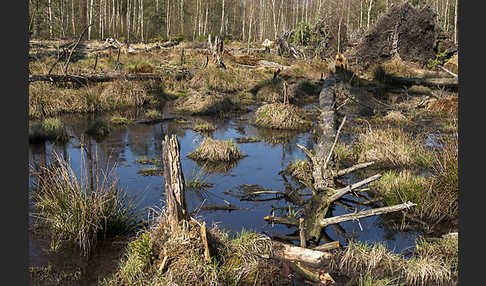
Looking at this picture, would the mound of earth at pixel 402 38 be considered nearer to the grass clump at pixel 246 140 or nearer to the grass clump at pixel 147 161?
the grass clump at pixel 246 140

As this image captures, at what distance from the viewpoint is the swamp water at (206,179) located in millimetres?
5992

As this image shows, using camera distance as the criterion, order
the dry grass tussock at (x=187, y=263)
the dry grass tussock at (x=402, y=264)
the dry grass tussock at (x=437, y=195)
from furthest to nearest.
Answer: the dry grass tussock at (x=437, y=195)
the dry grass tussock at (x=402, y=264)
the dry grass tussock at (x=187, y=263)

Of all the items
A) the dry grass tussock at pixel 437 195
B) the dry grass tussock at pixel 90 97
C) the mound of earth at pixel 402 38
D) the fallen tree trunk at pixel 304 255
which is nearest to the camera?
the fallen tree trunk at pixel 304 255

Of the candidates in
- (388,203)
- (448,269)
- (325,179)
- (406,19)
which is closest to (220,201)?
(325,179)

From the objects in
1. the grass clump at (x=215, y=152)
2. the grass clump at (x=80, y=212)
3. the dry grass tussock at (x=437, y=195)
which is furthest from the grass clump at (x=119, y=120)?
the dry grass tussock at (x=437, y=195)

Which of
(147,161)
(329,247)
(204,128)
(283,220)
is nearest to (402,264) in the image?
(329,247)

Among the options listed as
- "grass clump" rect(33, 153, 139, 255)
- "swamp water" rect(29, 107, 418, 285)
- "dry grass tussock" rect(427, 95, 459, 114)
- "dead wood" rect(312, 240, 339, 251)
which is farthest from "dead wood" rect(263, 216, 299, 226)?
"dry grass tussock" rect(427, 95, 459, 114)

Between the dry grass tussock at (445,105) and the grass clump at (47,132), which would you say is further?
the dry grass tussock at (445,105)

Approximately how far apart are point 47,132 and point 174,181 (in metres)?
8.67

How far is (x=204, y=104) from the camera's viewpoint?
18203mm

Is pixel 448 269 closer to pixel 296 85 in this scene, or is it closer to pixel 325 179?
pixel 325 179

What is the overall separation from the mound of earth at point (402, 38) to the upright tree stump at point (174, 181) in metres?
27.4

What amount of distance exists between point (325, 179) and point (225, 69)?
58.4 ft

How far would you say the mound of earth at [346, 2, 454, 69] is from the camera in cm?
3019
